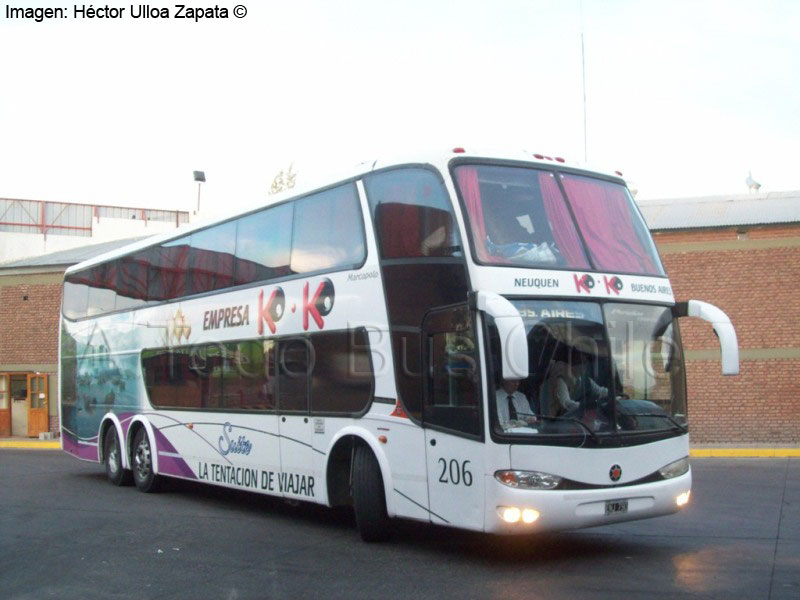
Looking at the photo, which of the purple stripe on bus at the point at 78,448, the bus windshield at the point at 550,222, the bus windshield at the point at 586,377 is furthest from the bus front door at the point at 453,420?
the purple stripe on bus at the point at 78,448

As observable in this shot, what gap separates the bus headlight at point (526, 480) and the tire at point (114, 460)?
985cm

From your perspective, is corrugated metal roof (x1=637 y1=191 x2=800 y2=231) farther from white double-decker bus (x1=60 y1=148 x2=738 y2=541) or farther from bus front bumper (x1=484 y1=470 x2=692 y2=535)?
bus front bumper (x1=484 y1=470 x2=692 y2=535)

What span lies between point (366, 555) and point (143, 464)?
735 cm

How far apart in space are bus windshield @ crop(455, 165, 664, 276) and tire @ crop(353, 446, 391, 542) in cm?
271

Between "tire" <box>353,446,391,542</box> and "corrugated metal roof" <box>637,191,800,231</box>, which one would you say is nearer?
"tire" <box>353,446,391,542</box>

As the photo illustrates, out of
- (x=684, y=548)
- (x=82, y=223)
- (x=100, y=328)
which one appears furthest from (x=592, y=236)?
(x=82, y=223)

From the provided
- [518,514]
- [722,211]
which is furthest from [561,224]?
[722,211]

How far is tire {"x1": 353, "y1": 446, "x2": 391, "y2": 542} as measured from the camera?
10.2 metres

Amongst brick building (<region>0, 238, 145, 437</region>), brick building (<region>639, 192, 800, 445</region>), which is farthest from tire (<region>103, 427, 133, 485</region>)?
brick building (<region>0, 238, 145, 437</region>)

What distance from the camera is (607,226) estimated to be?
9914 mm

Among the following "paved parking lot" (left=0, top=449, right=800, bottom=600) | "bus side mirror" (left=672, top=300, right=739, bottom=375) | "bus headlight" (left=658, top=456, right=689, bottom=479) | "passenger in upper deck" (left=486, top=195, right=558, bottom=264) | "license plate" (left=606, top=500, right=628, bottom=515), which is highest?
"passenger in upper deck" (left=486, top=195, right=558, bottom=264)

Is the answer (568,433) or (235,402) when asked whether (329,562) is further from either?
(235,402)

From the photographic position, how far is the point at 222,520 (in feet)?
41.7

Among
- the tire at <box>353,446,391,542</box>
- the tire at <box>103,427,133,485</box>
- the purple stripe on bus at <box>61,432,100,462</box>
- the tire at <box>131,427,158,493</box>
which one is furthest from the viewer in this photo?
the purple stripe on bus at <box>61,432,100,462</box>
